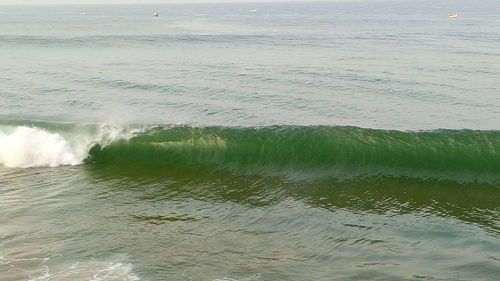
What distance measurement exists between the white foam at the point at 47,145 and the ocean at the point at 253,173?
7 centimetres

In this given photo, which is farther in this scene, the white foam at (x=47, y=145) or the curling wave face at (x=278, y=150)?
the white foam at (x=47, y=145)

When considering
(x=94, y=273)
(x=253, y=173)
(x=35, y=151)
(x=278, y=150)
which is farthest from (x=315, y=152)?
(x=94, y=273)

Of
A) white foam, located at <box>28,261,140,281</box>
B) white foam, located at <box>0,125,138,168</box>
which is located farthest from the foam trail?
white foam, located at <box>28,261,140,281</box>

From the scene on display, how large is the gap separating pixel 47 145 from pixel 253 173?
7.35m

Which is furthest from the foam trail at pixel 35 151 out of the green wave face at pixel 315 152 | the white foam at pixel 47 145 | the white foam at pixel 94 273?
the white foam at pixel 94 273

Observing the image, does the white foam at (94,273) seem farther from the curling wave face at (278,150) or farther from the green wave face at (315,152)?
the curling wave face at (278,150)

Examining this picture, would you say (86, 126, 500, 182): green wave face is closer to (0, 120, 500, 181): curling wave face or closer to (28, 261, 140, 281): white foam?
(0, 120, 500, 181): curling wave face

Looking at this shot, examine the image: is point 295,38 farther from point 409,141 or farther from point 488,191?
point 488,191

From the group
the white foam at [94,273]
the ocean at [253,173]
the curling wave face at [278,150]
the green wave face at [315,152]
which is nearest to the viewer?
the white foam at [94,273]

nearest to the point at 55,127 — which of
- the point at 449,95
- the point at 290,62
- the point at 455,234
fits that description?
the point at 455,234

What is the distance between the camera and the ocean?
1034 centimetres

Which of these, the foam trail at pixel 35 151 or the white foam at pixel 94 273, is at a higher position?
the foam trail at pixel 35 151

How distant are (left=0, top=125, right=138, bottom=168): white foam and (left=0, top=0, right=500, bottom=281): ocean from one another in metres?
0.07

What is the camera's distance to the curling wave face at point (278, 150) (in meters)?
16.8
